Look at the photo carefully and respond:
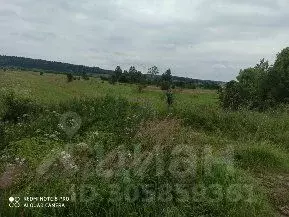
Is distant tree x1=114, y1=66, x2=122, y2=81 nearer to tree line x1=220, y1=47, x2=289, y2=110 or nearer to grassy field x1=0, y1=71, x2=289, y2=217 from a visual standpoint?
tree line x1=220, y1=47, x2=289, y2=110

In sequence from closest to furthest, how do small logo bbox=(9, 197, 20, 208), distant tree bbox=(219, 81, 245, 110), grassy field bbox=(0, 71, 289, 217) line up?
1. small logo bbox=(9, 197, 20, 208)
2. grassy field bbox=(0, 71, 289, 217)
3. distant tree bbox=(219, 81, 245, 110)

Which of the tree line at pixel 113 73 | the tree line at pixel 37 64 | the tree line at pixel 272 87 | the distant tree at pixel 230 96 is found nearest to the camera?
Answer: the distant tree at pixel 230 96

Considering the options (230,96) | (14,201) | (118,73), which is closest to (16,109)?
(14,201)

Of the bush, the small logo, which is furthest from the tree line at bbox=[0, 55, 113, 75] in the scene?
the small logo

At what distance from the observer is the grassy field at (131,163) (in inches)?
248

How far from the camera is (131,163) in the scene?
7484mm

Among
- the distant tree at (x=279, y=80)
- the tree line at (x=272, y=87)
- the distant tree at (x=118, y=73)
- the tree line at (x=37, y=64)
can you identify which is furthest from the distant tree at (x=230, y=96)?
the tree line at (x=37, y=64)

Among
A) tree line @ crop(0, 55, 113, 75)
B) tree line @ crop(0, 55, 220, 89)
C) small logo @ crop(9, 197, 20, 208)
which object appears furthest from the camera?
tree line @ crop(0, 55, 113, 75)

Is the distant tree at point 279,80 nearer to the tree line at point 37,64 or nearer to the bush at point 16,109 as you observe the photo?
the bush at point 16,109

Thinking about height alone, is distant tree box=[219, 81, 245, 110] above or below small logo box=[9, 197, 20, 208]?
above

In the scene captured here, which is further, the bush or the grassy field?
the bush

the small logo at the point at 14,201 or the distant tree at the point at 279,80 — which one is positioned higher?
the distant tree at the point at 279,80

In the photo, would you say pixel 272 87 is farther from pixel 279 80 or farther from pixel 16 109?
pixel 16 109

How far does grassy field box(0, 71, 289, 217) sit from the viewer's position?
20.7 feet
